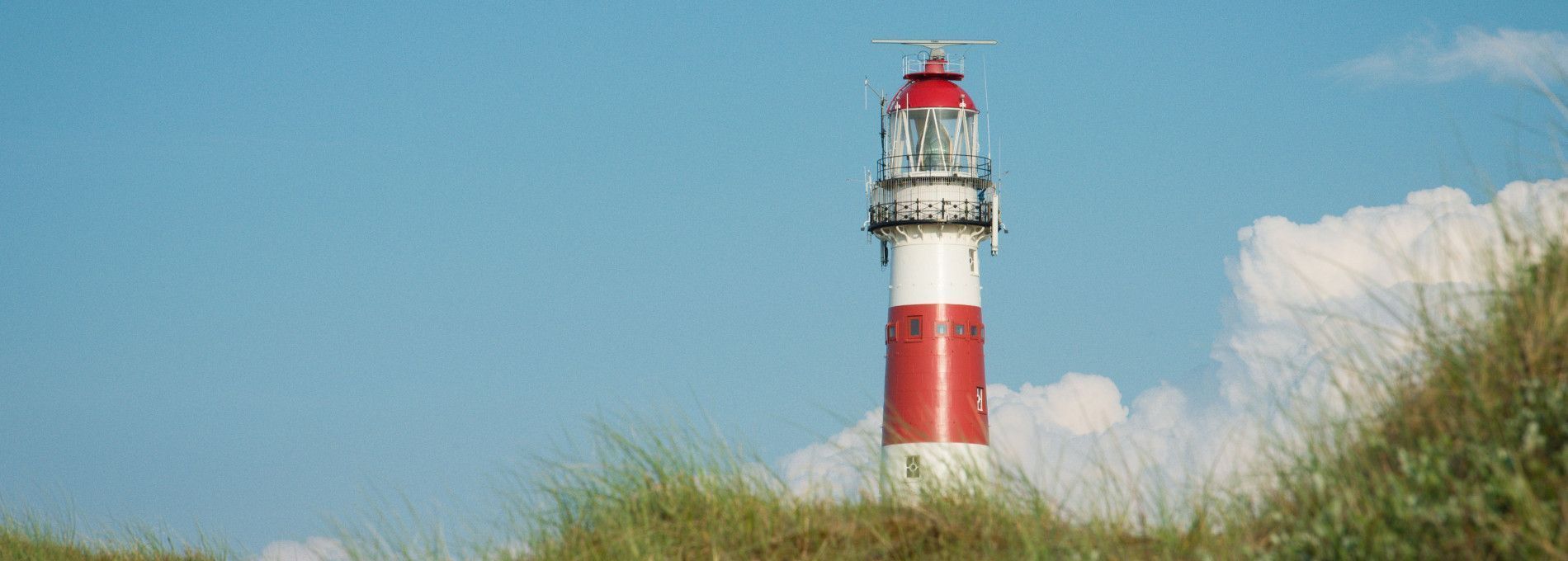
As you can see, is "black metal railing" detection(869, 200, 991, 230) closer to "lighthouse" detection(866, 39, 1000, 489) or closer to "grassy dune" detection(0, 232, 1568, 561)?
"lighthouse" detection(866, 39, 1000, 489)

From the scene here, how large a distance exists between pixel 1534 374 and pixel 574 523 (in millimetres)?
5794

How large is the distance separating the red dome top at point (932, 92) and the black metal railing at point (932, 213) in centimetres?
225

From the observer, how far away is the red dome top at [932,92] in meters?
33.6

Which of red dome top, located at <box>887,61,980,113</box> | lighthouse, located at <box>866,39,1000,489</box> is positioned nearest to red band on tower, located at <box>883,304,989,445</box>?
lighthouse, located at <box>866,39,1000,489</box>

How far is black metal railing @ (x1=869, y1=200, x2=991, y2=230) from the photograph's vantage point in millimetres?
32312

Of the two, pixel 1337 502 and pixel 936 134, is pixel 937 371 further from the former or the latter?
pixel 1337 502

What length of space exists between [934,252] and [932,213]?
82 centimetres

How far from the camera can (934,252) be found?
105ft

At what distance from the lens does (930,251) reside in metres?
32.2

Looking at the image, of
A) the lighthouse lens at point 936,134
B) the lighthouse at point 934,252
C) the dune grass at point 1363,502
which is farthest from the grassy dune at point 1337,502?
the lighthouse lens at point 936,134

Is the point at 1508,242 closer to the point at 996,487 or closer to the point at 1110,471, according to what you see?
the point at 1110,471

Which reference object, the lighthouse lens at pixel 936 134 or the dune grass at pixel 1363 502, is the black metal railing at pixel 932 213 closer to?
the lighthouse lens at pixel 936 134

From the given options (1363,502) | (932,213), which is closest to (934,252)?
(932,213)

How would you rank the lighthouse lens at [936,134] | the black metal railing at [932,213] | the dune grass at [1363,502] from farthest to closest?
the lighthouse lens at [936,134] → the black metal railing at [932,213] → the dune grass at [1363,502]
